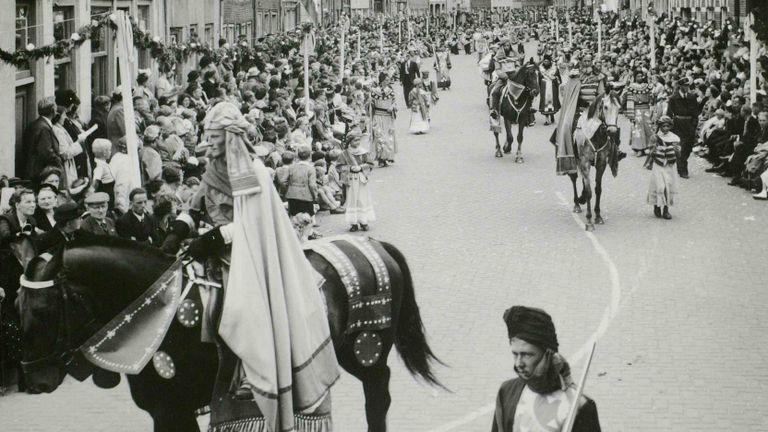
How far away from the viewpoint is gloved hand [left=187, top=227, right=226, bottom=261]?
7.59 meters

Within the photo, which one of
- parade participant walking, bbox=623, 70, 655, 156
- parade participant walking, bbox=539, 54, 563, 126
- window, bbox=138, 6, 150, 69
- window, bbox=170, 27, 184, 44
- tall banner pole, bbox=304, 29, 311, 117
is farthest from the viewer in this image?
parade participant walking, bbox=539, 54, 563, 126

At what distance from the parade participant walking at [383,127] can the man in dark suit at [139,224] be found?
13.8 metres

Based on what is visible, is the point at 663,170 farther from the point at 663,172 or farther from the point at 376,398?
the point at 376,398

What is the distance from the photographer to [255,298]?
24.4ft

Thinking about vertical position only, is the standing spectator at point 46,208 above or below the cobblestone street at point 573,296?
above

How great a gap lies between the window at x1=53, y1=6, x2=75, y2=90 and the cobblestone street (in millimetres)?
5060

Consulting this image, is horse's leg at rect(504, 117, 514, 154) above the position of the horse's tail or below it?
above

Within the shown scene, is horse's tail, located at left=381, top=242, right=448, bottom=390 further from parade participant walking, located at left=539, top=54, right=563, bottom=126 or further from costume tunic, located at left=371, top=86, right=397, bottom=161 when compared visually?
parade participant walking, located at left=539, top=54, right=563, bottom=126

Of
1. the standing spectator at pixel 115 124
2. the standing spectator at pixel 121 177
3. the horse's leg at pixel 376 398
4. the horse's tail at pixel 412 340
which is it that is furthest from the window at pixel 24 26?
the horse's leg at pixel 376 398

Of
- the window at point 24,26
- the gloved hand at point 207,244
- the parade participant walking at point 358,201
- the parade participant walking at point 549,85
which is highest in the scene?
the window at point 24,26

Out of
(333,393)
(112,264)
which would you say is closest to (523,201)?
(333,393)

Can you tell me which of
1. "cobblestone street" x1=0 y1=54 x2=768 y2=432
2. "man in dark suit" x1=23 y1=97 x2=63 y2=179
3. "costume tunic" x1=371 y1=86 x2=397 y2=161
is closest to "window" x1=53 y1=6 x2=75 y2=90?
"man in dark suit" x1=23 y1=97 x2=63 y2=179

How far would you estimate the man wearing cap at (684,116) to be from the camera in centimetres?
2283

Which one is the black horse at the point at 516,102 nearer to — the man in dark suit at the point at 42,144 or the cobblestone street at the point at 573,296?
the cobblestone street at the point at 573,296
